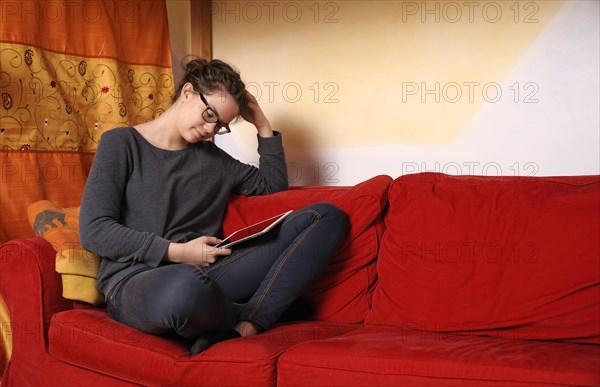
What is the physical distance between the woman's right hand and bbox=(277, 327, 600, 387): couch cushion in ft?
1.38

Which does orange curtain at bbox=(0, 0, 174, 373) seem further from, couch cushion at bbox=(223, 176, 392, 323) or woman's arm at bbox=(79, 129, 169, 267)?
couch cushion at bbox=(223, 176, 392, 323)

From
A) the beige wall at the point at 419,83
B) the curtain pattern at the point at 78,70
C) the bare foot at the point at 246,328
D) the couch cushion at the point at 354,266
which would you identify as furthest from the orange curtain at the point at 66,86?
the couch cushion at the point at 354,266

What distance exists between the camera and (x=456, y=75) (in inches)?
95.9

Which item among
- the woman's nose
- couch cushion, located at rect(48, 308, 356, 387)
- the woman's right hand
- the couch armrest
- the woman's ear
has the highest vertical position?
the woman's ear

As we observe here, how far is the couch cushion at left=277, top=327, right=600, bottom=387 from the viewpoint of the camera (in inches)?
52.8

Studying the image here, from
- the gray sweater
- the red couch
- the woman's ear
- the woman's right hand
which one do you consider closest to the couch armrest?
the red couch

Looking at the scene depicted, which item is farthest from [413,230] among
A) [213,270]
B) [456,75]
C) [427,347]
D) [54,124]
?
[54,124]

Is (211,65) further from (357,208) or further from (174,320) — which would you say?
(174,320)

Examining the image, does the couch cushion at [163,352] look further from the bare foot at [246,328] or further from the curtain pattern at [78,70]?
the curtain pattern at [78,70]

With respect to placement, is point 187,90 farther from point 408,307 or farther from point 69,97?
point 408,307

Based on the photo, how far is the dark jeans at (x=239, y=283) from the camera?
1570 millimetres

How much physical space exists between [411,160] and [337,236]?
2.34 feet

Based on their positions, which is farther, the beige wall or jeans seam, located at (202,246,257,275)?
the beige wall

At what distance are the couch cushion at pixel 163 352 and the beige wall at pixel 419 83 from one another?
3.06ft
